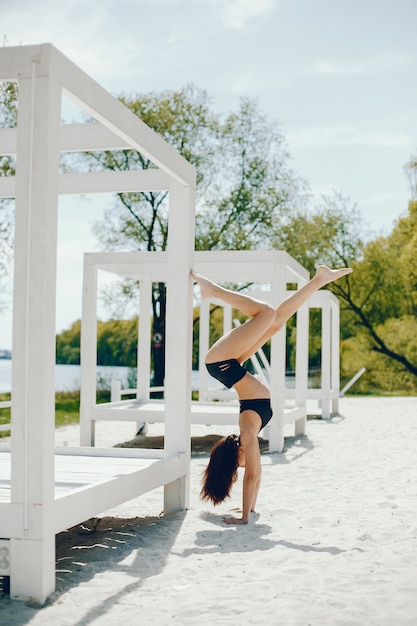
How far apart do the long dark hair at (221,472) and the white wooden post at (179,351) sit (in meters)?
0.30

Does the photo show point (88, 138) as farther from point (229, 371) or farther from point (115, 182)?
point (229, 371)

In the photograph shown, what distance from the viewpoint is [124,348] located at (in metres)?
35.5

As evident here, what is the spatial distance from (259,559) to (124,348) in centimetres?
3116

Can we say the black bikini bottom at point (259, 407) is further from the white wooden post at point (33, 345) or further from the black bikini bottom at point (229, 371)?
the white wooden post at point (33, 345)

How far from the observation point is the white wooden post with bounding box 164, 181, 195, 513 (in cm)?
597

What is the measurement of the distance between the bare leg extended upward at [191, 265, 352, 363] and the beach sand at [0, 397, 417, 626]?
122 centimetres

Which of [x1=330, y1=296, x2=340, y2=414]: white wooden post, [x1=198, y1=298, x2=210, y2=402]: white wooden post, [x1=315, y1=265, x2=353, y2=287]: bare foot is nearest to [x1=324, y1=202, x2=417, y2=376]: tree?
[x1=330, y1=296, x2=340, y2=414]: white wooden post

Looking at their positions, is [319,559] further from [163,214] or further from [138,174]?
[163,214]

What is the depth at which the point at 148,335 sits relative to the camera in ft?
41.0

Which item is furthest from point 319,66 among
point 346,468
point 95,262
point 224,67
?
point 346,468

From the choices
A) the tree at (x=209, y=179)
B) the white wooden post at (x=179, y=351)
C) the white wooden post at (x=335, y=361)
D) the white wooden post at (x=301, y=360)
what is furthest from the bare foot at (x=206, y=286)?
the tree at (x=209, y=179)

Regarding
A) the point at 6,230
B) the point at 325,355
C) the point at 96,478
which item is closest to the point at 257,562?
the point at 96,478

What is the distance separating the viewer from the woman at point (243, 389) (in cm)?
566

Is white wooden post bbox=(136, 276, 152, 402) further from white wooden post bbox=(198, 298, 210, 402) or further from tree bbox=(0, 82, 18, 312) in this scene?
tree bbox=(0, 82, 18, 312)
